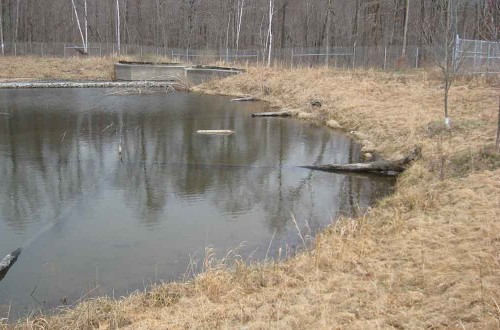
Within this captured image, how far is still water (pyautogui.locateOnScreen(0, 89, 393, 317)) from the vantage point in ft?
22.4

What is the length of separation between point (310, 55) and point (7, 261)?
3164 centimetres

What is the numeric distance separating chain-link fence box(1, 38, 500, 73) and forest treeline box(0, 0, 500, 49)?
342 centimetres

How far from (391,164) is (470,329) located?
7898 millimetres

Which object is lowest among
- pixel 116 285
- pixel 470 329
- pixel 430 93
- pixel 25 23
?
pixel 116 285

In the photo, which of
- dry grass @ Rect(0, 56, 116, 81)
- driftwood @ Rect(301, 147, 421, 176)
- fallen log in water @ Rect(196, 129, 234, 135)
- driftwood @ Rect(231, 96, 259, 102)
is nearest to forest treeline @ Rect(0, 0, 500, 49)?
dry grass @ Rect(0, 56, 116, 81)

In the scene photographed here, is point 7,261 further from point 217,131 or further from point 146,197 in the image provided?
point 217,131

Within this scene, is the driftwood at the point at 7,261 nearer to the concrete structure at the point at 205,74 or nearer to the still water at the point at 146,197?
the still water at the point at 146,197

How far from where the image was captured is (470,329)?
397 cm

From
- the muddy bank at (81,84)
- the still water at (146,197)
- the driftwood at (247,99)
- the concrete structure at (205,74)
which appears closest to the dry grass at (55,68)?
the muddy bank at (81,84)

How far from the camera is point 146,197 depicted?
981 cm

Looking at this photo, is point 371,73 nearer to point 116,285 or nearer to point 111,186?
point 111,186

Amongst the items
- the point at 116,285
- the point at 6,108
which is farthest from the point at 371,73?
the point at 116,285

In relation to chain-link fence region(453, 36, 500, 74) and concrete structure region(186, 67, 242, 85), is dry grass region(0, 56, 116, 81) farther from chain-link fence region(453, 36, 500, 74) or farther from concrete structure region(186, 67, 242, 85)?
chain-link fence region(453, 36, 500, 74)

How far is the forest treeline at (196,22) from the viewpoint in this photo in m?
47.5
